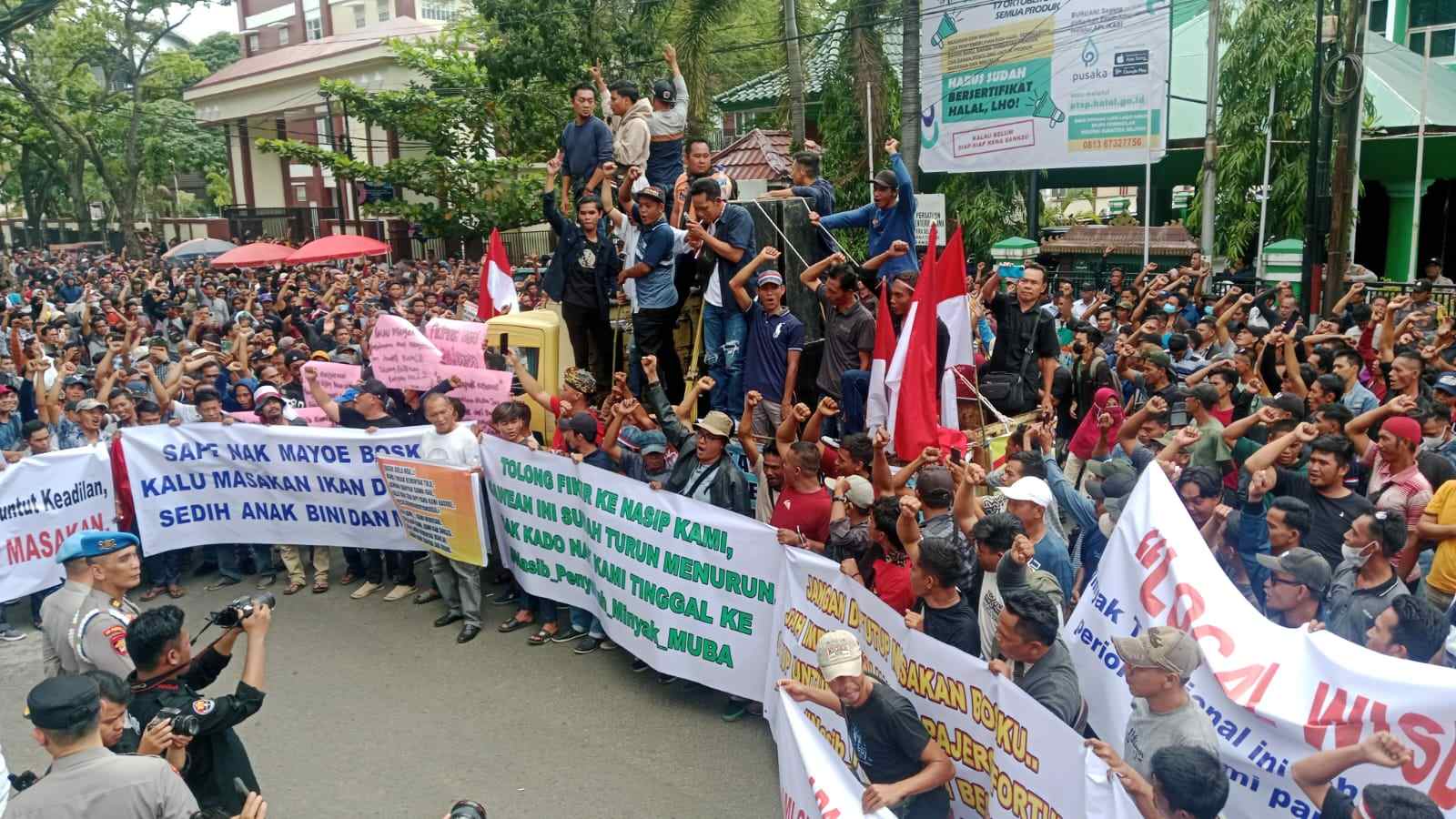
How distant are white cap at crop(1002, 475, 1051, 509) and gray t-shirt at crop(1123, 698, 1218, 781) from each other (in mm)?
1463

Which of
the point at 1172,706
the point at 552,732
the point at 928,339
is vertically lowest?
the point at 552,732

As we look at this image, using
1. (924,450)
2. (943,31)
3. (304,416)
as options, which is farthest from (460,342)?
(943,31)

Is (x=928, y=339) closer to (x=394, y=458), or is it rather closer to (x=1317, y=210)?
(x=394, y=458)

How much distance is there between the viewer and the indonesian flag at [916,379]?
6.95 m

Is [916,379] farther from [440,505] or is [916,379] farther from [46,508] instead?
[46,508]

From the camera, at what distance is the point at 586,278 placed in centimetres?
949

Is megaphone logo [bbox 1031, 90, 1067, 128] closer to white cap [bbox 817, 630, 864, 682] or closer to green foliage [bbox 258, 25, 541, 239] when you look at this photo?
green foliage [bbox 258, 25, 541, 239]

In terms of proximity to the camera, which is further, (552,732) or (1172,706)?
(552,732)

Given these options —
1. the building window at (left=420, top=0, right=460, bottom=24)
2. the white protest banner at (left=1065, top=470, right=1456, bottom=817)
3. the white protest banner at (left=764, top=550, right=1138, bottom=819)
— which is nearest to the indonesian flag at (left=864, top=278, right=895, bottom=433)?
the white protest banner at (left=764, top=550, right=1138, bottom=819)

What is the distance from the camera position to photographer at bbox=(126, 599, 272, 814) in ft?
14.7

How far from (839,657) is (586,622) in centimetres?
418

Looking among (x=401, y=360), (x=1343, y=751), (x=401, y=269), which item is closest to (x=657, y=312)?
(x=401, y=360)

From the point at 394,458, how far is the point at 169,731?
4649 millimetres

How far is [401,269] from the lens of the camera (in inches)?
1111
